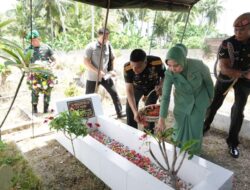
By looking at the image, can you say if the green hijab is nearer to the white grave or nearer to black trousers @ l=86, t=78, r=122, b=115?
the white grave

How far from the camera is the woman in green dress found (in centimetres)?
199

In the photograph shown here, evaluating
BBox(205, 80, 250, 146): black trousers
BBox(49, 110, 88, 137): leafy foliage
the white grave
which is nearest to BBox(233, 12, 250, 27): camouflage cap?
BBox(205, 80, 250, 146): black trousers

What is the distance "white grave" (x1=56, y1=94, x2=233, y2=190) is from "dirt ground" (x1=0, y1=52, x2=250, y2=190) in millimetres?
104

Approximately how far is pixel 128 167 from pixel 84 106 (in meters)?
1.37

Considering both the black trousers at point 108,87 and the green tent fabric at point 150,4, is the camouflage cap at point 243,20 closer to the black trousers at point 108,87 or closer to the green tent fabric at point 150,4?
the green tent fabric at point 150,4

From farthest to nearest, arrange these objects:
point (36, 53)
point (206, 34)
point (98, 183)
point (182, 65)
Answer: point (206, 34) < point (36, 53) < point (98, 183) < point (182, 65)

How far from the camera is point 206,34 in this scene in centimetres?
2470

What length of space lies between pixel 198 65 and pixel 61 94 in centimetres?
401

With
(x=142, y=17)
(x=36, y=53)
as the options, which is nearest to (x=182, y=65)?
(x=36, y=53)

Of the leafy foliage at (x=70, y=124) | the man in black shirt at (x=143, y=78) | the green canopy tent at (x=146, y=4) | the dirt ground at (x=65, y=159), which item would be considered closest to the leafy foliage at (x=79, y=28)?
the green canopy tent at (x=146, y=4)

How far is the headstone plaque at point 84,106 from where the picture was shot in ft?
9.88

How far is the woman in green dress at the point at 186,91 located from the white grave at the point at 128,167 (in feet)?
0.67

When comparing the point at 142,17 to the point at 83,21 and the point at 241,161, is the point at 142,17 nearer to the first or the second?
the point at 83,21

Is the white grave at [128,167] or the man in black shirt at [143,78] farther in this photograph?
the man in black shirt at [143,78]
